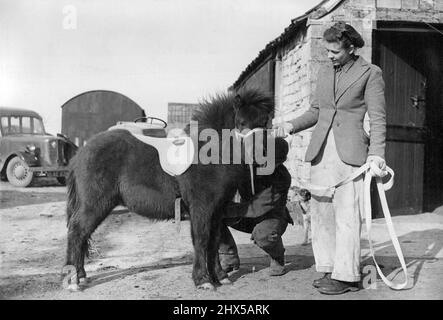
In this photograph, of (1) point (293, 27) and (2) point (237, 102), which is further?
Result: (1) point (293, 27)

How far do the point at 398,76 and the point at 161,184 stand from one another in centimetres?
574

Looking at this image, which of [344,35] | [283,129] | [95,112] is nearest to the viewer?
[344,35]

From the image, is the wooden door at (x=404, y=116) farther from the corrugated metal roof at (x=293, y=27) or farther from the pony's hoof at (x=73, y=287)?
the pony's hoof at (x=73, y=287)

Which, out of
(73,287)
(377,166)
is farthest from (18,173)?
(377,166)

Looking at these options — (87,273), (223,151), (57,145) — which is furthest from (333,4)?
(57,145)

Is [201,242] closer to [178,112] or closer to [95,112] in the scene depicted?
[95,112]

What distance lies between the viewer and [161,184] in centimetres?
428

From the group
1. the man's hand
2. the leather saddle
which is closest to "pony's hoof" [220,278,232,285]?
the leather saddle

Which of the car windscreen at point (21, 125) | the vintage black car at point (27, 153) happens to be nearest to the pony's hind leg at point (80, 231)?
the vintage black car at point (27, 153)

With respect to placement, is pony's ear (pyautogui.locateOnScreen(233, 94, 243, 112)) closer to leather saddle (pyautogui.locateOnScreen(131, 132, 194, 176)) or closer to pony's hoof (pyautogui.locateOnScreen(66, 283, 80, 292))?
leather saddle (pyautogui.locateOnScreen(131, 132, 194, 176))

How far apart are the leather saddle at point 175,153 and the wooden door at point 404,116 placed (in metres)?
5.08

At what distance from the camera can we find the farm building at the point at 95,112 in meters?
22.0

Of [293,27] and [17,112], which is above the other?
[293,27]
